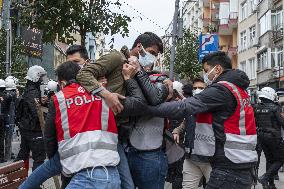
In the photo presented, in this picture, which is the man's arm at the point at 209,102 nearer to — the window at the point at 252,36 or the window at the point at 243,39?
the window at the point at 252,36

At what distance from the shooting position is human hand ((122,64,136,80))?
165 inches

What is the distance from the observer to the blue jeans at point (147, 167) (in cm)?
445

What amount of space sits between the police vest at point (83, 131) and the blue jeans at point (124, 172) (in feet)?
0.96

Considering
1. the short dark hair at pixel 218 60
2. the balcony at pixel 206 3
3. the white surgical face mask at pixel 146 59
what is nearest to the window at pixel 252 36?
the balcony at pixel 206 3

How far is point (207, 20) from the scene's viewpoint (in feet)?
234

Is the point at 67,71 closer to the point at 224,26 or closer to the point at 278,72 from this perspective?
the point at 278,72

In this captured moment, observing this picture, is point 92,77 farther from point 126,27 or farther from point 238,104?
point 126,27

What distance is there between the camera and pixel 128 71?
4.18m

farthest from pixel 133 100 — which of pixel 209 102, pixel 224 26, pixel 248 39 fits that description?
pixel 224 26

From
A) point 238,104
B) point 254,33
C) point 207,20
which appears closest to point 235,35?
point 254,33

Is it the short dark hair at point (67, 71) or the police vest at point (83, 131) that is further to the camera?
the short dark hair at point (67, 71)

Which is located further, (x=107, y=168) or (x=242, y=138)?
(x=242, y=138)

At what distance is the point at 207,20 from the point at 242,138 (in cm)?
6798

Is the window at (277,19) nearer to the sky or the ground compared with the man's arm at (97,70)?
nearer to the sky
